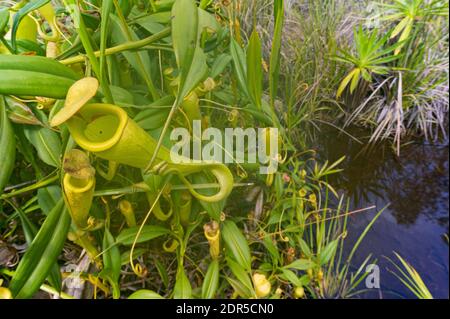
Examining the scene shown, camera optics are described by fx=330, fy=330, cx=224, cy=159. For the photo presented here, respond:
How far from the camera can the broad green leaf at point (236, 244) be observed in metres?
0.51

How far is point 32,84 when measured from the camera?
0.29 metres

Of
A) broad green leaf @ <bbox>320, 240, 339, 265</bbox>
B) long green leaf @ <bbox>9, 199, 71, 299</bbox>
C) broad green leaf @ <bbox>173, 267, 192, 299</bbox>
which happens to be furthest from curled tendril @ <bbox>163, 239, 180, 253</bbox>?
broad green leaf @ <bbox>320, 240, 339, 265</bbox>

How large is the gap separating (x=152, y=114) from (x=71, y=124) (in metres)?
0.10

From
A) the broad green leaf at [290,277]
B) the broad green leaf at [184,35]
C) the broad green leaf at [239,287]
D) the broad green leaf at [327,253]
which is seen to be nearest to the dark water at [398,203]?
the broad green leaf at [327,253]

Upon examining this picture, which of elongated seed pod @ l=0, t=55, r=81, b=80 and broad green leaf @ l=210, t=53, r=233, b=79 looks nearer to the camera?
elongated seed pod @ l=0, t=55, r=81, b=80

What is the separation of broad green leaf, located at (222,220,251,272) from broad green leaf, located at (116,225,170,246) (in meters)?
0.09

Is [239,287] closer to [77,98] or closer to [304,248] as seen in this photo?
[304,248]

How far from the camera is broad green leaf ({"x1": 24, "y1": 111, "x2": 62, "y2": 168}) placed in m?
0.38

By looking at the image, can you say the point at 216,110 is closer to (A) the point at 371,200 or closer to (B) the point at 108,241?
(B) the point at 108,241

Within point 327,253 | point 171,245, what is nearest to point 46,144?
point 171,245

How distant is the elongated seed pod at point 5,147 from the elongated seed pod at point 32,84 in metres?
0.06

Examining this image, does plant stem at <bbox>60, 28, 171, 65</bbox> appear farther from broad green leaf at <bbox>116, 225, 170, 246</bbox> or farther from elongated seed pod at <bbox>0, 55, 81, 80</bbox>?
broad green leaf at <bbox>116, 225, 170, 246</bbox>

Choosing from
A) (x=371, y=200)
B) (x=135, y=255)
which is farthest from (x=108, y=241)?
(x=371, y=200)

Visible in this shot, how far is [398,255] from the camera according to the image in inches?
38.9
